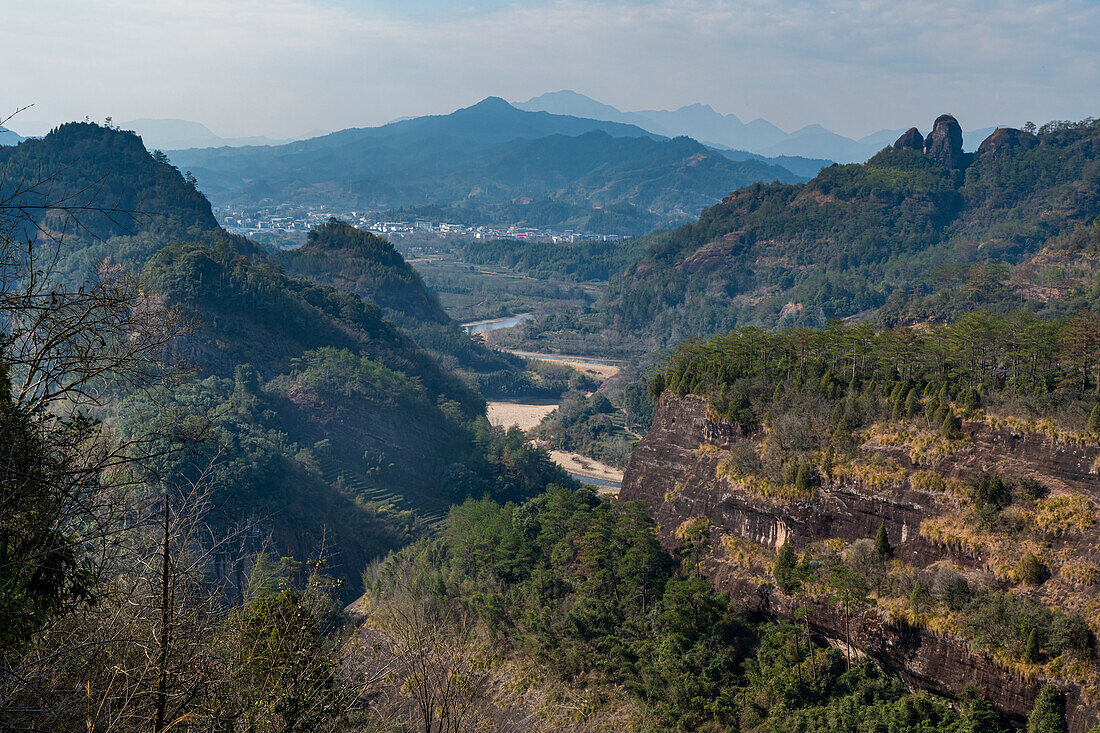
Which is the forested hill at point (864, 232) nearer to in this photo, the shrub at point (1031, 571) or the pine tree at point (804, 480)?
the pine tree at point (804, 480)

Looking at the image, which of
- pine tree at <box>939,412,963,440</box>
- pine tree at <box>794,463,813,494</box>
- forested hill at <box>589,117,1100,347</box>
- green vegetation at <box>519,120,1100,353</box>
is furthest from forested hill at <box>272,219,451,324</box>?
pine tree at <box>939,412,963,440</box>

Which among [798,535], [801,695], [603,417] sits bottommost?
[603,417]

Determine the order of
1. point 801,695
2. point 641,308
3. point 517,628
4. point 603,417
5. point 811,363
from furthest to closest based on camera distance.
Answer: point 641,308 → point 603,417 → point 811,363 → point 517,628 → point 801,695

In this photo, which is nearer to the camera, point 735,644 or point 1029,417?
point 1029,417

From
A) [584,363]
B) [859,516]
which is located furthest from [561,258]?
[859,516]

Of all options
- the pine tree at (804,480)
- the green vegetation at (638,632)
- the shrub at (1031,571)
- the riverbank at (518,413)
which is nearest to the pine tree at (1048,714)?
the green vegetation at (638,632)

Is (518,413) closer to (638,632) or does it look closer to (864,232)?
(638,632)

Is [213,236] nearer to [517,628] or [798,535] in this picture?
[517,628]

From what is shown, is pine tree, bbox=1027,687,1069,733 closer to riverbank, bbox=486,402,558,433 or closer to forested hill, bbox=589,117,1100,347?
riverbank, bbox=486,402,558,433

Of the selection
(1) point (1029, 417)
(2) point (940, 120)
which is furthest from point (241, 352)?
(2) point (940, 120)
